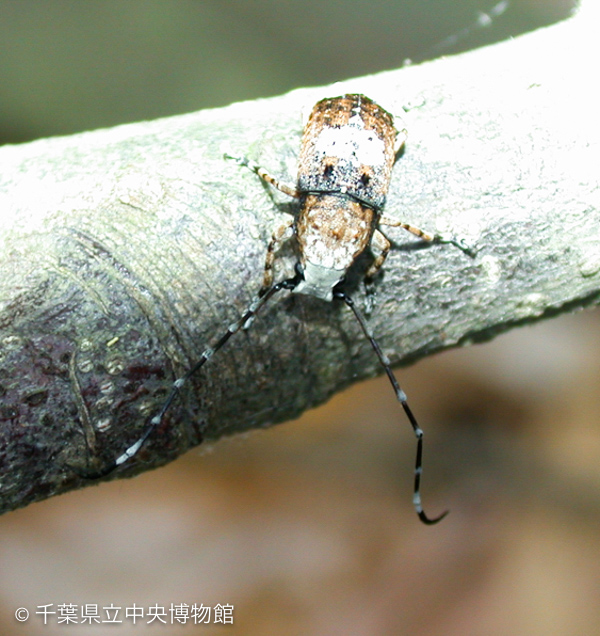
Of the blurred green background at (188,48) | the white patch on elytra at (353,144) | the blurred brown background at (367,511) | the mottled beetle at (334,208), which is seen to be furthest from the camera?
the blurred green background at (188,48)

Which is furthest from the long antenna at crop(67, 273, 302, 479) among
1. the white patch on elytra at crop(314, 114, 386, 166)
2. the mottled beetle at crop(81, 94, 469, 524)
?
the white patch on elytra at crop(314, 114, 386, 166)

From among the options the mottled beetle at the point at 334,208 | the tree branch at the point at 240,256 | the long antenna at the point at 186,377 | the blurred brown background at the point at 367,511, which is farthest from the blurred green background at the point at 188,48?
the long antenna at the point at 186,377

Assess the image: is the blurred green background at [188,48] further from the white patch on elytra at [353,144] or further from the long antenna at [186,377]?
the long antenna at [186,377]

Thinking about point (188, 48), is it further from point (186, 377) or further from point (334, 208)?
point (186, 377)

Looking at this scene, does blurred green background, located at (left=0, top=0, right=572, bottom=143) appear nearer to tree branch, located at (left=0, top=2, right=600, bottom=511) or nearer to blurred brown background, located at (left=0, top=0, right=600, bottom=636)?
blurred brown background, located at (left=0, top=0, right=600, bottom=636)

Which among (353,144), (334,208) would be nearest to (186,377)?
(334,208)

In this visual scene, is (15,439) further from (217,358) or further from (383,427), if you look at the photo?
(383,427)

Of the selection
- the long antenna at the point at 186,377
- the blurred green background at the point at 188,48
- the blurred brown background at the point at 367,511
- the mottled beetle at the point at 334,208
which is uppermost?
the blurred green background at the point at 188,48
